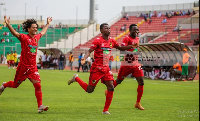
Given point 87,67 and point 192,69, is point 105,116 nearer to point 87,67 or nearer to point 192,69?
point 192,69

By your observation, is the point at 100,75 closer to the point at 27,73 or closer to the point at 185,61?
the point at 27,73

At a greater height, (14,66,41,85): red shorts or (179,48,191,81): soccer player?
(14,66,41,85): red shorts

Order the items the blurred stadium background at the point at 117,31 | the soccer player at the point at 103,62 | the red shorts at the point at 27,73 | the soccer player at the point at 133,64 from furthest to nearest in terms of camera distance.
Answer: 1. the blurred stadium background at the point at 117,31
2. the soccer player at the point at 133,64
3. the soccer player at the point at 103,62
4. the red shorts at the point at 27,73

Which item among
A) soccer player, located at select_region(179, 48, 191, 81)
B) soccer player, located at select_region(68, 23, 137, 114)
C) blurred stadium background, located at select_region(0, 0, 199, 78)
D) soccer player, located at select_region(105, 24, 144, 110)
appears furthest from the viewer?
blurred stadium background, located at select_region(0, 0, 199, 78)

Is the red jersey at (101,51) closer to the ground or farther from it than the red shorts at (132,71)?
farther from it

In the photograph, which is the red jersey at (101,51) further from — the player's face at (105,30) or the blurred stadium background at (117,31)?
the blurred stadium background at (117,31)

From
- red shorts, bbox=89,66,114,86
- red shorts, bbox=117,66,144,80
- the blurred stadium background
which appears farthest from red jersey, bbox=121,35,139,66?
the blurred stadium background

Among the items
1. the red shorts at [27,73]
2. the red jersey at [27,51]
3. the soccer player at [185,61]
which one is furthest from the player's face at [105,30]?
Result: the soccer player at [185,61]

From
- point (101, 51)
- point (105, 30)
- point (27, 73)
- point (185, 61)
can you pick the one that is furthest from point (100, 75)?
point (185, 61)

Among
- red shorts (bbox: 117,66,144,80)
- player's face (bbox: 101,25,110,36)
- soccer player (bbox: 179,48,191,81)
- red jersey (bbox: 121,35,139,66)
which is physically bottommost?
soccer player (bbox: 179,48,191,81)

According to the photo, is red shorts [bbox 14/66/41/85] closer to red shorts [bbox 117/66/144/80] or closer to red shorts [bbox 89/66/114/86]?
red shorts [bbox 89/66/114/86]

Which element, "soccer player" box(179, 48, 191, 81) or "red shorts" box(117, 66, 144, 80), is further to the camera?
"soccer player" box(179, 48, 191, 81)

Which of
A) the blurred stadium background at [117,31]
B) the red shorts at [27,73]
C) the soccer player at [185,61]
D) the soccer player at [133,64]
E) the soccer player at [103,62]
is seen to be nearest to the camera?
the red shorts at [27,73]

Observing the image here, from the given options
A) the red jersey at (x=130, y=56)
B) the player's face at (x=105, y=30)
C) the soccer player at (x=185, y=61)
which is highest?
the player's face at (x=105, y=30)
